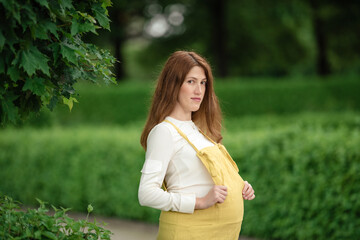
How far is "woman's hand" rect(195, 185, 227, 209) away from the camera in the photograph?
2412 millimetres

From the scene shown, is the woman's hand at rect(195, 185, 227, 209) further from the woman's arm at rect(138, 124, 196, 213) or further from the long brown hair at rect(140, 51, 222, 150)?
the long brown hair at rect(140, 51, 222, 150)

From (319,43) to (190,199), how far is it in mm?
21348

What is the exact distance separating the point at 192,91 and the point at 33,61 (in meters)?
0.93

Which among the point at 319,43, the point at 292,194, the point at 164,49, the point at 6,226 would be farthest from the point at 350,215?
the point at 164,49

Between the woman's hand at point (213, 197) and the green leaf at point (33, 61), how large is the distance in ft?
3.47

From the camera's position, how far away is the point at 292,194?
5.48 metres

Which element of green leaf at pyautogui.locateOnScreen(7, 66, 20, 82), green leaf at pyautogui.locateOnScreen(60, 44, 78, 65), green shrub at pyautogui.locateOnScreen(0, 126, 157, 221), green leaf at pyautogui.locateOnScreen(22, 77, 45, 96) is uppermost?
green leaf at pyautogui.locateOnScreen(60, 44, 78, 65)

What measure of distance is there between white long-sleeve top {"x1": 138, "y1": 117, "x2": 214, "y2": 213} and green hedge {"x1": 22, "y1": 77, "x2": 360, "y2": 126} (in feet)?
41.8

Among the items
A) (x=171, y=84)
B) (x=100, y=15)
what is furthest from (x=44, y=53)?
(x=171, y=84)

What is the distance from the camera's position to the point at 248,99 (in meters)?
15.4

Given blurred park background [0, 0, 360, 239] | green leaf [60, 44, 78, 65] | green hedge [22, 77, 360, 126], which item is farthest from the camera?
green hedge [22, 77, 360, 126]

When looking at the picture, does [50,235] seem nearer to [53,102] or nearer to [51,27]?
[53,102]

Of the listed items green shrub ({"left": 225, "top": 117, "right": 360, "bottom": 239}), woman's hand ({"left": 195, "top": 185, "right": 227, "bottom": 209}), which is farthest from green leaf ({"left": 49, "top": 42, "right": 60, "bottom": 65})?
green shrub ({"left": 225, "top": 117, "right": 360, "bottom": 239})

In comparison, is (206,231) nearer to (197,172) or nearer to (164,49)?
(197,172)
